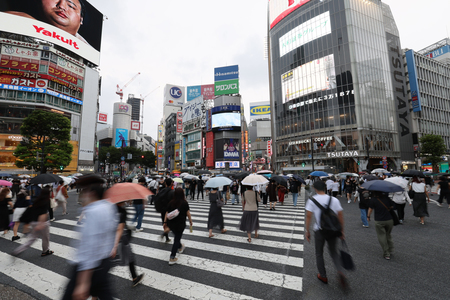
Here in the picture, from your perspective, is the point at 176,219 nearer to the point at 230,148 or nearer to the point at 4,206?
the point at 4,206

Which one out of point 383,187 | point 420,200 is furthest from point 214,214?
point 420,200

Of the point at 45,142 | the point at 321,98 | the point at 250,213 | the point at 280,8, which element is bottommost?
the point at 250,213

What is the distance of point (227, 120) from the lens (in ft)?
193

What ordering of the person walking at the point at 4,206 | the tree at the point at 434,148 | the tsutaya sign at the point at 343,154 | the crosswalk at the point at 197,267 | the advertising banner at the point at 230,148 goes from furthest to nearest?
the advertising banner at the point at 230,148 → the tsutaya sign at the point at 343,154 → the tree at the point at 434,148 → the person walking at the point at 4,206 → the crosswalk at the point at 197,267

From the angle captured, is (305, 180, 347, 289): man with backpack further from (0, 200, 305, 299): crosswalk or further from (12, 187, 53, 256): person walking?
(12, 187, 53, 256): person walking

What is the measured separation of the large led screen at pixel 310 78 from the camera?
44.8m

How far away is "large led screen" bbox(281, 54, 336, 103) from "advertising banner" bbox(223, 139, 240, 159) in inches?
680

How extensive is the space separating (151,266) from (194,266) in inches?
38.4

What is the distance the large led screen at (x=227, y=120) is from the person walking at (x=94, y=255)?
186ft

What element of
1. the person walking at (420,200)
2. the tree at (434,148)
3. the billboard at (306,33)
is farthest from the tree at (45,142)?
the tree at (434,148)

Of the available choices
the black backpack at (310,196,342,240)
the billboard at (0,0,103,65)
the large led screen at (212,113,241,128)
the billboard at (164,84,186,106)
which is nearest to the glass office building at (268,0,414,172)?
the large led screen at (212,113,241,128)

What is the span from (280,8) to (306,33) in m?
13.1

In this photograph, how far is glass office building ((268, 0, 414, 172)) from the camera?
4219cm

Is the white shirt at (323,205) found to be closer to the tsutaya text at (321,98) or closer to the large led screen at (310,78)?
the tsutaya text at (321,98)
